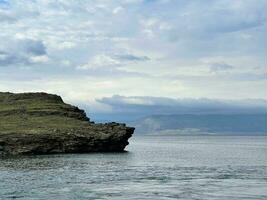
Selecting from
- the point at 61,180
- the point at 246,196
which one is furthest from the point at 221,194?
the point at 61,180

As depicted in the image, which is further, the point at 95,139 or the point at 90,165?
the point at 95,139

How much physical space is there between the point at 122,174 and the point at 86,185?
23.3 meters

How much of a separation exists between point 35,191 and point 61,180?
16.5m

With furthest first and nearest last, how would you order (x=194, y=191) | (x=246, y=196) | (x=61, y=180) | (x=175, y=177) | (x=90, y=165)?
(x=90, y=165), (x=175, y=177), (x=61, y=180), (x=194, y=191), (x=246, y=196)

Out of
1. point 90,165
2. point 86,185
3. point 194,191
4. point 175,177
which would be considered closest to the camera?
point 194,191

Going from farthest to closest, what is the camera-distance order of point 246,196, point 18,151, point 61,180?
point 18,151
point 61,180
point 246,196

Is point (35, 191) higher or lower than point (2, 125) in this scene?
lower

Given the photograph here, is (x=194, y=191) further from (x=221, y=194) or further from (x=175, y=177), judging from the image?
(x=175, y=177)

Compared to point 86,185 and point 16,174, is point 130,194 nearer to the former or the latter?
point 86,185

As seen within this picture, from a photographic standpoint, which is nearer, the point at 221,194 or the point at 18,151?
the point at 221,194

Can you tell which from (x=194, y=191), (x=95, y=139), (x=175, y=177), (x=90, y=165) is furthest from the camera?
(x=95, y=139)

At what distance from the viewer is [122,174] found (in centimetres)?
11612

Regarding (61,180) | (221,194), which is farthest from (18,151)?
(221,194)

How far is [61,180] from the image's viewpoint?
102m
